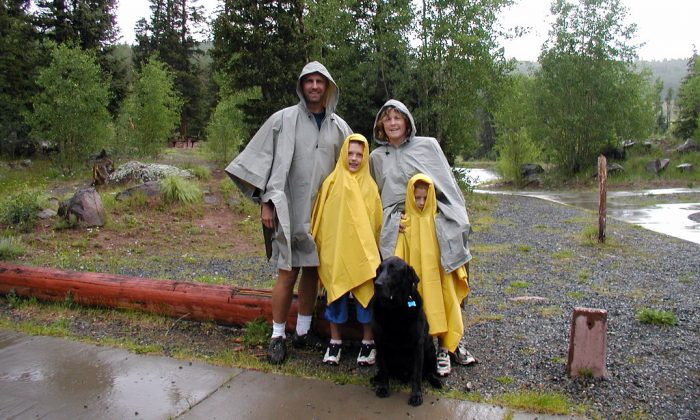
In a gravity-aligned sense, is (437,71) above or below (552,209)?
above

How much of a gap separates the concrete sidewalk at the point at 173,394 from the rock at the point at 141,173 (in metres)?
9.21

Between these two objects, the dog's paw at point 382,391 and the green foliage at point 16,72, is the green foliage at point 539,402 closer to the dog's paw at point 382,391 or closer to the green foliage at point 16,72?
the dog's paw at point 382,391

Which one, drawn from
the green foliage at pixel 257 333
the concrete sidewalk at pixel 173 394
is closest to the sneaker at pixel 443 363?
the concrete sidewalk at pixel 173 394

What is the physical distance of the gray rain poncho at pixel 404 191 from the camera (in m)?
3.57

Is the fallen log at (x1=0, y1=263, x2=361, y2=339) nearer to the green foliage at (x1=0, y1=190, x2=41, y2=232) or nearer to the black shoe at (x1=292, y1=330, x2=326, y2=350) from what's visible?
the black shoe at (x1=292, y1=330, x2=326, y2=350)

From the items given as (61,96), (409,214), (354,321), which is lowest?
(354,321)

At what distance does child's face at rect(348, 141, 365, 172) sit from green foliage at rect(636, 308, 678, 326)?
304 cm

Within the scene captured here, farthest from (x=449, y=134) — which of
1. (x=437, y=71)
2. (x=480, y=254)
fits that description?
(x=480, y=254)

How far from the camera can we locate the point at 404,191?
12.5 ft

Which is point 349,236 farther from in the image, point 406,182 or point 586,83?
point 586,83

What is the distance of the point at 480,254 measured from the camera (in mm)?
8688

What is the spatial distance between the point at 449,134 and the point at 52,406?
17.1 m

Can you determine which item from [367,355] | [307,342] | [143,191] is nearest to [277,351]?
[307,342]

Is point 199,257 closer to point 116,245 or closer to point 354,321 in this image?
point 116,245
